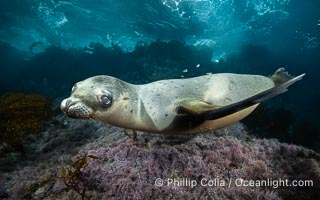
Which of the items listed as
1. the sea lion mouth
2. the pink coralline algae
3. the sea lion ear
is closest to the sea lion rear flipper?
the sea lion ear

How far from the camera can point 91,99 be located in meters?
Result: 2.36

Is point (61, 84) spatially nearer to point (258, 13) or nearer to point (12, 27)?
point (12, 27)

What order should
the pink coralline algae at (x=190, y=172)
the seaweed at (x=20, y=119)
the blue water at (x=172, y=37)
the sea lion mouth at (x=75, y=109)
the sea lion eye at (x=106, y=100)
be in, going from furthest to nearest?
the blue water at (x=172, y=37) → the seaweed at (x=20, y=119) → the pink coralline algae at (x=190, y=172) → the sea lion eye at (x=106, y=100) → the sea lion mouth at (x=75, y=109)

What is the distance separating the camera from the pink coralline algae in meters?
3.09

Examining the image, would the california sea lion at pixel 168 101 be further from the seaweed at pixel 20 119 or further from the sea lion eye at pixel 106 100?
the seaweed at pixel 20 119

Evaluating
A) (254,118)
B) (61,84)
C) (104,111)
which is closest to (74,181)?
(104,111)

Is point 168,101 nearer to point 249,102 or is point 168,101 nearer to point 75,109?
point 249,102

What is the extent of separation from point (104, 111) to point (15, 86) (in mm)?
25141

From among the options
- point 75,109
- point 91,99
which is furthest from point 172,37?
point 75,109

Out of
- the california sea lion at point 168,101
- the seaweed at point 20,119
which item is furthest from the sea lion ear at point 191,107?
the seaweed at point 20,119

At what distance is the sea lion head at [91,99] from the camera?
7.43 ft

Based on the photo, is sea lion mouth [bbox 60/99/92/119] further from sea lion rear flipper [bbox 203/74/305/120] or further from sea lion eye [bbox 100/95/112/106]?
sea lion rear flipper [bbox 203/74/305/120]

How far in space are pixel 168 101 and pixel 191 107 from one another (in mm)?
332

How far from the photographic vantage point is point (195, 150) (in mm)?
3902
